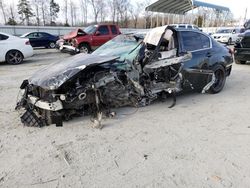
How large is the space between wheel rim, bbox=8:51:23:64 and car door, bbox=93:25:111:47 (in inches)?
171

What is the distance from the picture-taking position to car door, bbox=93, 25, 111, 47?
1409 cm

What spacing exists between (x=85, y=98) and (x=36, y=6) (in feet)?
158

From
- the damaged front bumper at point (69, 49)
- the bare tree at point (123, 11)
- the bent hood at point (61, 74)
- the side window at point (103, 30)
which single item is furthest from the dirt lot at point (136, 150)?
the bare tree at point (123, 11)

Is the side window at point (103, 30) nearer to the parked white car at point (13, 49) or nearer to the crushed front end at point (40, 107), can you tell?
the parked white car at point (13, 49)

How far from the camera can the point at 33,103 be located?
4.12 metres

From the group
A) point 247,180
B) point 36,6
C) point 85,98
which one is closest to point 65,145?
point 85,98

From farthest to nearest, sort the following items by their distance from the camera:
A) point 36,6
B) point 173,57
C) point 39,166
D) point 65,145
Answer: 1. point 36,6
2. point 173,57
3. point 65,145
4. point 39,166

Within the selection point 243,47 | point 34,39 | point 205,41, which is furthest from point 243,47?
point 34,39

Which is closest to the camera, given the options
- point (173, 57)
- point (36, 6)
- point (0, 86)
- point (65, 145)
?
point (65, 145)

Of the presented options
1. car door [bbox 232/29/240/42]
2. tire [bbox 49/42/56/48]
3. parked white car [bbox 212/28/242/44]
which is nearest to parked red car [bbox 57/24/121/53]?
tire [bbox 49/42/56/48]

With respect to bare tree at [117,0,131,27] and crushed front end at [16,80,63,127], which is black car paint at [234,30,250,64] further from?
bare tree at [117,0,131,27]

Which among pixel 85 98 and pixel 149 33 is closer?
pixel 85 98

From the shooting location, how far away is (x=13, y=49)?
1091cm

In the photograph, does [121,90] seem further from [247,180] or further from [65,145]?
[247,180]
